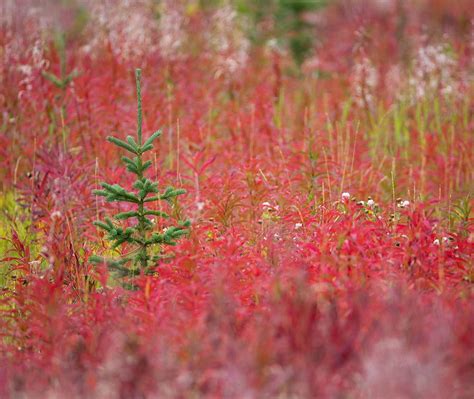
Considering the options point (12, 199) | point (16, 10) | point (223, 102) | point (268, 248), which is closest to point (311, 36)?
point (223, 102)

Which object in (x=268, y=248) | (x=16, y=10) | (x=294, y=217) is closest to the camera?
(x=268, y=248)

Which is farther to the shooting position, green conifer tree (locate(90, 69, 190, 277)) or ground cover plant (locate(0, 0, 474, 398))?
green conifer tree (locate(90, 69, 190, 277))

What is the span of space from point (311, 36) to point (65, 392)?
10.3 metres

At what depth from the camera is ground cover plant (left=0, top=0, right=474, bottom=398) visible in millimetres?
2648

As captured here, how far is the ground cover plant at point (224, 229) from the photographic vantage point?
8.69ft

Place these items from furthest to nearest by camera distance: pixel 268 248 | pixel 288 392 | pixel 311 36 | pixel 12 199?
pixel 311 36 → pixel 12 199 → pixel 268 248 → pixel 288 392

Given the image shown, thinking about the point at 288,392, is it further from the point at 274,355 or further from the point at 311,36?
the point at 311,36

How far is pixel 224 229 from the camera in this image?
4520 mm

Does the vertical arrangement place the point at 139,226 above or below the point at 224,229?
above

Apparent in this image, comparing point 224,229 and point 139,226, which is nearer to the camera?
point 139,226

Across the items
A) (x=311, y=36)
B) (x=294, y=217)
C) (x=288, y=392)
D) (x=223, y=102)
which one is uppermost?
(x=311, y=36)

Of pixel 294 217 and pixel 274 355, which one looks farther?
pixel 294 217

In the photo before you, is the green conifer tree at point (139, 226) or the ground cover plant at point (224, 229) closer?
the ground cover plant at point (224, 229)

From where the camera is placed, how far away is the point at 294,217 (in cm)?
440
